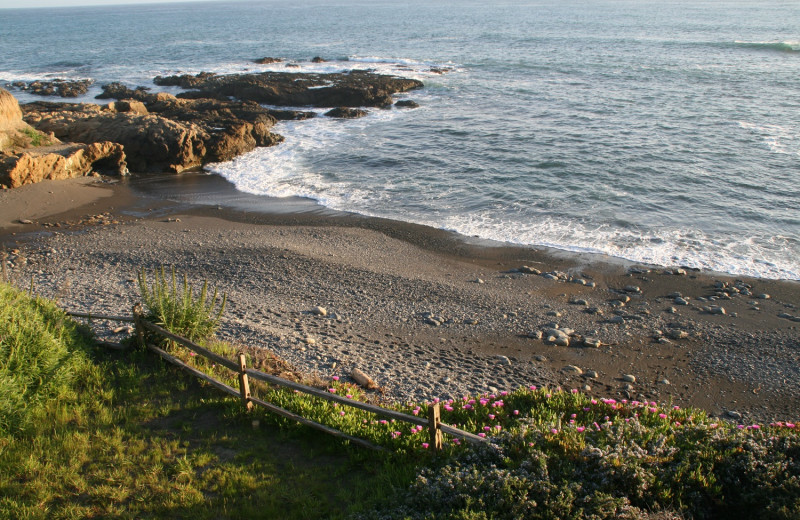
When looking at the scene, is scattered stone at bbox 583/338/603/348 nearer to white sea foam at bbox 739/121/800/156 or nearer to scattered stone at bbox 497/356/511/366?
scattered stone at bbox 497/356/511/366

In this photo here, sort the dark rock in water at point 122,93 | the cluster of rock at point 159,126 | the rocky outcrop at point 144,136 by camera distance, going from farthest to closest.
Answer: the dark rock in water at point 122,93 < the rocky outcrop at point 144,136 < the cluster of rock at point 159,126

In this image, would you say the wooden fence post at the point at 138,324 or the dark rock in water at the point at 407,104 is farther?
the dark rock in water at the point at 407,104

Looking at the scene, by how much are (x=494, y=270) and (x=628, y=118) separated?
2051 centimetres

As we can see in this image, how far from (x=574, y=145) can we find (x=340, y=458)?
2322 cm

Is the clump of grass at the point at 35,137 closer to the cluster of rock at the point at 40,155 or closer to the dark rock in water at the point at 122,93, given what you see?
the cluster of rock at the point at 40,155

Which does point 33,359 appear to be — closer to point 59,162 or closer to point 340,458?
point 340,458

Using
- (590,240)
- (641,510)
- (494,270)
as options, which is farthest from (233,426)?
(590,240)

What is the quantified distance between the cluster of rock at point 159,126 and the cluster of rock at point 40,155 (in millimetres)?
Result: 34

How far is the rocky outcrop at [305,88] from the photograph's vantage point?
126 ft

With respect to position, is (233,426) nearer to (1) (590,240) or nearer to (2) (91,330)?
(2) (91,330)

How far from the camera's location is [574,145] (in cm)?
2675

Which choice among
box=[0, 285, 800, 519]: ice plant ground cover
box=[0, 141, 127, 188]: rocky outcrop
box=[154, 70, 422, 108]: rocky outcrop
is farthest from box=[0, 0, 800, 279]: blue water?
box=[0, 285, 800, 519]: ice plant ground cover

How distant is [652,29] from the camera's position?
7181cm

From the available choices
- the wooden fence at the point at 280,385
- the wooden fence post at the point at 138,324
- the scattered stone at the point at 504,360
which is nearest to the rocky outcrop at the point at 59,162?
the wooden fence at the point at 280,385
